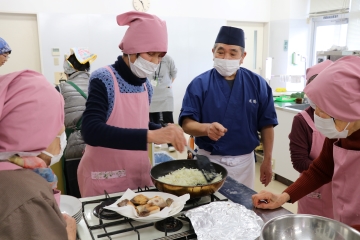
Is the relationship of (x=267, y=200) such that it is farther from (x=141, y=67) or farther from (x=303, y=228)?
(x=141, y=67)

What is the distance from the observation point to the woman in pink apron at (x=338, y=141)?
1.08 m

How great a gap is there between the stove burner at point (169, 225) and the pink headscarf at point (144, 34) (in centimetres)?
81

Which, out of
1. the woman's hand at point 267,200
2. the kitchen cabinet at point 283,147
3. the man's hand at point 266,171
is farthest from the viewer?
the kitchen cabinet at point 283,147

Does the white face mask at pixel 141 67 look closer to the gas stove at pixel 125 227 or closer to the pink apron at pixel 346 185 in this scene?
the gas stove at pixel 125 227

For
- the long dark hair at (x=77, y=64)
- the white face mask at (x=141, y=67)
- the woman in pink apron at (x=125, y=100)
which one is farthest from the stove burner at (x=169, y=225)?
the long dark hair at (x=77, y=64)

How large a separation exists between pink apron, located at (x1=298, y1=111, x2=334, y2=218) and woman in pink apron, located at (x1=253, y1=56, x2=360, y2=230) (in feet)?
1.01

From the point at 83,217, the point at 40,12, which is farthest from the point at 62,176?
the point at 40,12

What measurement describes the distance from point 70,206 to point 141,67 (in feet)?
2.41

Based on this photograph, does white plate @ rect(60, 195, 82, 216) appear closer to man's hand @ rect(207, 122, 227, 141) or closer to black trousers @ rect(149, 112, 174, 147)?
man's hand @ rect(207, 122, 227, 141)

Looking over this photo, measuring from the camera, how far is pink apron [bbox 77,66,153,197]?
1.55 m

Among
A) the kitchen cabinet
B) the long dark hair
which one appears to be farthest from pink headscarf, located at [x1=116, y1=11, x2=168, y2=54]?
the kitchen cabinet

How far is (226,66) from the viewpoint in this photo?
1.91m

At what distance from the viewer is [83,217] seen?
1.20 m

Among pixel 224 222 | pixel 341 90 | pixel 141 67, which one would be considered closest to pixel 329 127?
pixel 341 90
